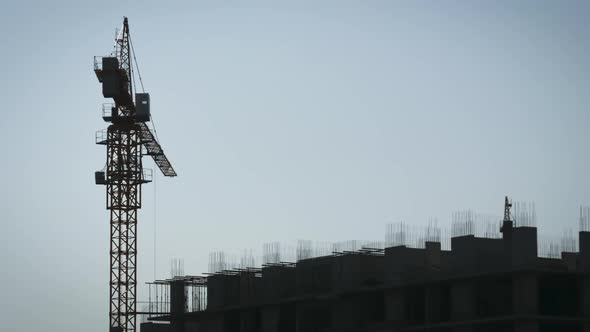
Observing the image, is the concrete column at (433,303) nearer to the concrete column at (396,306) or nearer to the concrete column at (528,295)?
the concrete column at (396,306)

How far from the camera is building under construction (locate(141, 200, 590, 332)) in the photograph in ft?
244

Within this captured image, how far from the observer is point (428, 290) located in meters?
79.2

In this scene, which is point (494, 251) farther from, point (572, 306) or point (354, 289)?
point (354, 289)

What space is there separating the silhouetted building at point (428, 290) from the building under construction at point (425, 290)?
56mm

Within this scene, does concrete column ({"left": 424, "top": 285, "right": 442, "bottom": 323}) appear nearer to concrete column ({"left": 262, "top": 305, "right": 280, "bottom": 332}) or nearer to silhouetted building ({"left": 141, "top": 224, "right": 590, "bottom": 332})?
silhouetted building ({"left": 141, "top": 224, "right": 590, "bottom": 332})

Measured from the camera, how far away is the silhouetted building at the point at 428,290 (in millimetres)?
74375

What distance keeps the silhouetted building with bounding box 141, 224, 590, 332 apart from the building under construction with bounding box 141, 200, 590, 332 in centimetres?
6

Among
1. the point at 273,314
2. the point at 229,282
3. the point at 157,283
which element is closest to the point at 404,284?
the point at 273,314

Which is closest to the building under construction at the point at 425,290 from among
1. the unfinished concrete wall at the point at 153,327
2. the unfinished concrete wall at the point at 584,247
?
the unfinished concrete wall at the point at 584,247

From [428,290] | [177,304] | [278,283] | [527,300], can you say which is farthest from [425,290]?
[177,304]

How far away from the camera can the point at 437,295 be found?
7944 cm

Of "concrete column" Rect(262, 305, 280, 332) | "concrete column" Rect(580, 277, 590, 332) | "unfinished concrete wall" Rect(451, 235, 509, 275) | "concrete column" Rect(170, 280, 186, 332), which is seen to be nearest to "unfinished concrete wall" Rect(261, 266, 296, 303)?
"concrete column" Rect(262, 305, 280, 332)

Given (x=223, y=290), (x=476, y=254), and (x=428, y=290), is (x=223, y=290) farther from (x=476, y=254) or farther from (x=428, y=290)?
(x=476, y=254)

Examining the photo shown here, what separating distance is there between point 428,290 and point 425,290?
458mm
